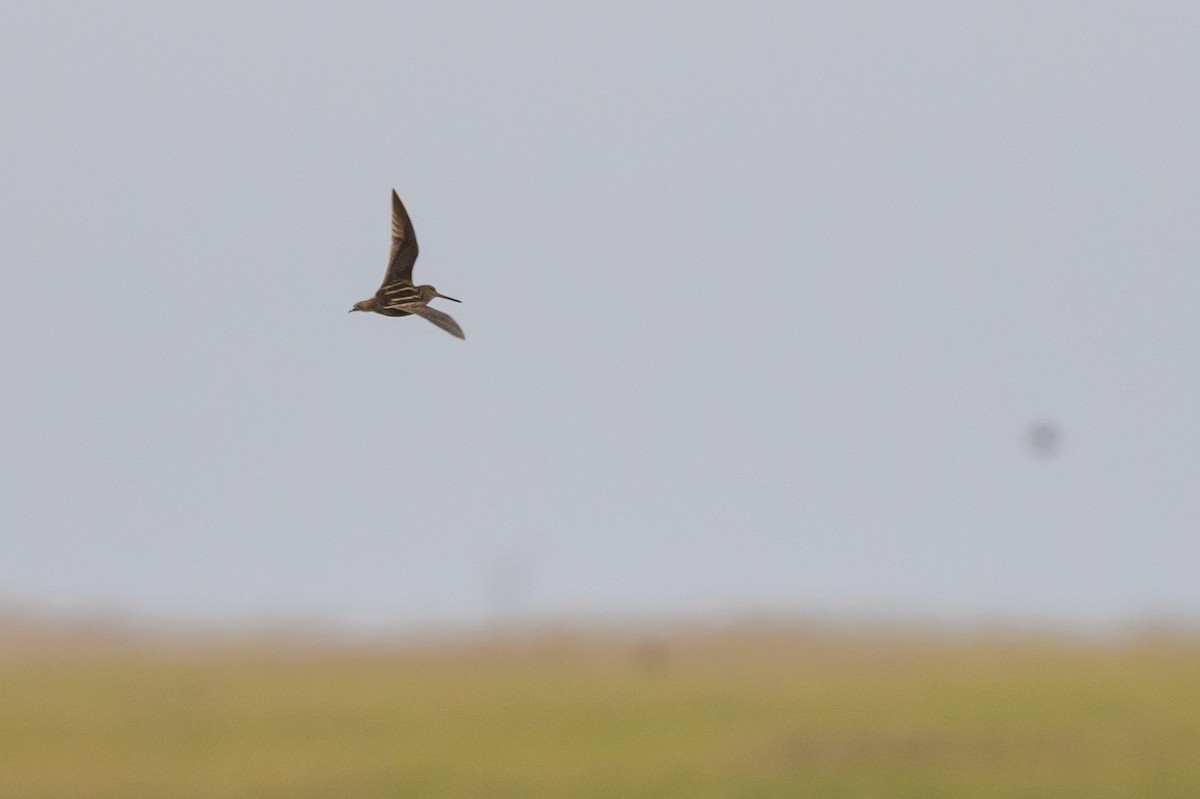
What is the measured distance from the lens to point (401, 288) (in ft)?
27.0

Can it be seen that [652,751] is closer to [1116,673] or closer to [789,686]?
[789,686]

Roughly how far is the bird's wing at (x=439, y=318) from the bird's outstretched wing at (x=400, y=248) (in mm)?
482

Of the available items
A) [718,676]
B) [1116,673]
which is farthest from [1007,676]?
[718,676]

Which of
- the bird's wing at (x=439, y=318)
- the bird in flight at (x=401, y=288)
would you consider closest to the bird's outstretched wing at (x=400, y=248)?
the bird in flight at (x=401, y=288)

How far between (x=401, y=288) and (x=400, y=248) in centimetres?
25

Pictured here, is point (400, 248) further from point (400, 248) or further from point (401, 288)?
point (401, 288)

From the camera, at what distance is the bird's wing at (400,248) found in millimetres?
8297

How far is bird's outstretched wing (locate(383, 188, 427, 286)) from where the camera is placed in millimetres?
8289

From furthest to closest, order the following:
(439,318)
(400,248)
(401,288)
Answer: (400,248)
(401,288)
(439,318)

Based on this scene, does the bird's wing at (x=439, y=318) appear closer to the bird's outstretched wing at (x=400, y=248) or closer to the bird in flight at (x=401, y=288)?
the bird in flight at (x=401, y=288)

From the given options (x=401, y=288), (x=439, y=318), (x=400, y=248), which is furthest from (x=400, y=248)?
(x=439, y=318)

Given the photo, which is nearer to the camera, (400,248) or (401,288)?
(401,288)

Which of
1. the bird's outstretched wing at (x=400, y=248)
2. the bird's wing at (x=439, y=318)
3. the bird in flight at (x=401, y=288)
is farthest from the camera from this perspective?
the bird's outstretched wing at (x=400, y=248)

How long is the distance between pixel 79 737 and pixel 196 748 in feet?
14.1
